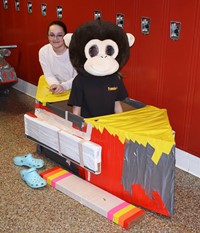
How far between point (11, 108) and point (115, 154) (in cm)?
188

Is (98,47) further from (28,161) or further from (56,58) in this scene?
(28,161)

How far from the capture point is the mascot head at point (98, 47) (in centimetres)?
206

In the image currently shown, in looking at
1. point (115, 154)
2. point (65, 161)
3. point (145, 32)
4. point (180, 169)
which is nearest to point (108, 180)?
point (115, 154)

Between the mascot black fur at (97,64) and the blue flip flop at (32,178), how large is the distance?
454 mm

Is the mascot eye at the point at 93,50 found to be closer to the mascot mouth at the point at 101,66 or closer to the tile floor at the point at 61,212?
the mascot mouth at the point at 101,66

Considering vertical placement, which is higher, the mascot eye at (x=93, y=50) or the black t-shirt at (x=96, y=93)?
the mascot eye at (x=93, y=50)

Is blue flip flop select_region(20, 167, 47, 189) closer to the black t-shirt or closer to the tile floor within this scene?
the tile floor

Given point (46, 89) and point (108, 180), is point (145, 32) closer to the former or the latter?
point (46, 89)

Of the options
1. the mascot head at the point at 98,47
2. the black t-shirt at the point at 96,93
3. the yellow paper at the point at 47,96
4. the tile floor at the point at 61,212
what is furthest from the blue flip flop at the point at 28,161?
the mascot head at the point at 98,47

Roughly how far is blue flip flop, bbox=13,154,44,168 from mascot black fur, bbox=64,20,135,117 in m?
0.48

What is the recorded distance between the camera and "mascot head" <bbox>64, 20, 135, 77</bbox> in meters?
2.06

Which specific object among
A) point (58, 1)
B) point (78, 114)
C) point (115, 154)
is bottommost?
point (115, 154)

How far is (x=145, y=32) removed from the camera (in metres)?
2.52

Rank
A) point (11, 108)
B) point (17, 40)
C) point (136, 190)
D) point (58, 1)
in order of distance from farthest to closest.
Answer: point (17, 40)
point (11, 108)
point (58, 1)
point (136, 190)
